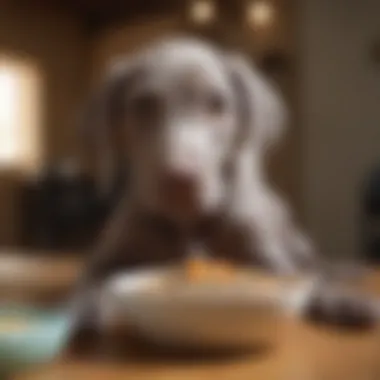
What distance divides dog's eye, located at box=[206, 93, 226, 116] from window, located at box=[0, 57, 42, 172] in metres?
0.09

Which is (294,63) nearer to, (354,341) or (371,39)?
(371,39)

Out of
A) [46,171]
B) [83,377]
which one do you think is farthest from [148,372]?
[46,171]

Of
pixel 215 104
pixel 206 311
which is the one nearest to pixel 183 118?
pixel 215 104

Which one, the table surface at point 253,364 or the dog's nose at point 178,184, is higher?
the dog's nose at point 178,184

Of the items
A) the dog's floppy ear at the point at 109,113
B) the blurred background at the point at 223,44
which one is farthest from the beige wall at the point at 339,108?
the dog's floppy ear at the point at 109,113

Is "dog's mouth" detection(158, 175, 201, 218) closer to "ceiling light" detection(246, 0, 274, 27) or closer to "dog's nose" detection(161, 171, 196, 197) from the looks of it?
"dog's nose" detection(161, 171, 196, 197)

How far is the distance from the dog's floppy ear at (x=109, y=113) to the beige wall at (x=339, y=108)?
0.34 ft

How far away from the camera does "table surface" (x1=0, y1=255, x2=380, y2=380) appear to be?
350 millimetres

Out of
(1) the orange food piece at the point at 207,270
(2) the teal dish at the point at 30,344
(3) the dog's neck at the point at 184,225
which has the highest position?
(3) the dog's neck at the point at 184,225

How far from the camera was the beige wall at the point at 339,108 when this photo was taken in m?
0.45

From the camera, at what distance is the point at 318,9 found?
1.50ft

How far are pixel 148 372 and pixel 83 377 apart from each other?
3 centimetres

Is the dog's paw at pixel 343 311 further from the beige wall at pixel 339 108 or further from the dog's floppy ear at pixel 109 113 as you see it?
the dog's floppy ear at pixel 109 113

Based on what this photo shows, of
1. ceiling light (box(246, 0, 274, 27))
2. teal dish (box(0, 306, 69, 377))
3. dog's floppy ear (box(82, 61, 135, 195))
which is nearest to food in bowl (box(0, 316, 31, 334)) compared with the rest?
teal dish (box(0, 306, 69, 377))
